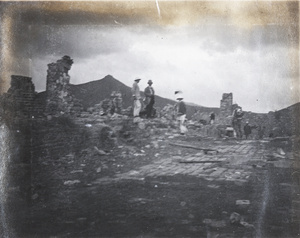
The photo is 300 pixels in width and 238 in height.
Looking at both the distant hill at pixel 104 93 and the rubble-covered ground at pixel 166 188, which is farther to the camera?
the distant hill at pixel 104 93

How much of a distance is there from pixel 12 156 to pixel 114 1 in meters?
2.79

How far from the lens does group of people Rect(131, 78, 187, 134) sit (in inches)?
171

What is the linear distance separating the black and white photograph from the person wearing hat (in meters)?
0.02

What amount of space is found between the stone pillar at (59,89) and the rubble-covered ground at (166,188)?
0.55 m

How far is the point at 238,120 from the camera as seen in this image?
4.36 meters

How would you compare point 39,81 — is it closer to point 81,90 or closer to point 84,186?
point 81,90

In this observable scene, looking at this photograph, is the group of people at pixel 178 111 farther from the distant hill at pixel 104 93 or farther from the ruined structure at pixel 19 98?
the ruined structure at pixel 19 98

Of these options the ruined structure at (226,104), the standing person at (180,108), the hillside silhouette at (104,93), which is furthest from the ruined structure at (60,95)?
the ruined structure at (226,104)

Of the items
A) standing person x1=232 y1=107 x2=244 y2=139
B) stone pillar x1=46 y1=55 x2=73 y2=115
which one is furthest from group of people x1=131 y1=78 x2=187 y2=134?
stone pillar x1=46 y1=55 x2=73 y2=115

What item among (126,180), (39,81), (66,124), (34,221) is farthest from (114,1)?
(34,221)

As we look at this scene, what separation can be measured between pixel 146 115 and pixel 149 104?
0.18m

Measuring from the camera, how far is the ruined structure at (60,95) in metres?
4.38

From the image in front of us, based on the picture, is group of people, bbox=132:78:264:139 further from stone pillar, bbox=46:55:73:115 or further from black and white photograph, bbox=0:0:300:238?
stone pillar, bbox=46:55:73:115

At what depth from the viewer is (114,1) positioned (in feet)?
13.9
